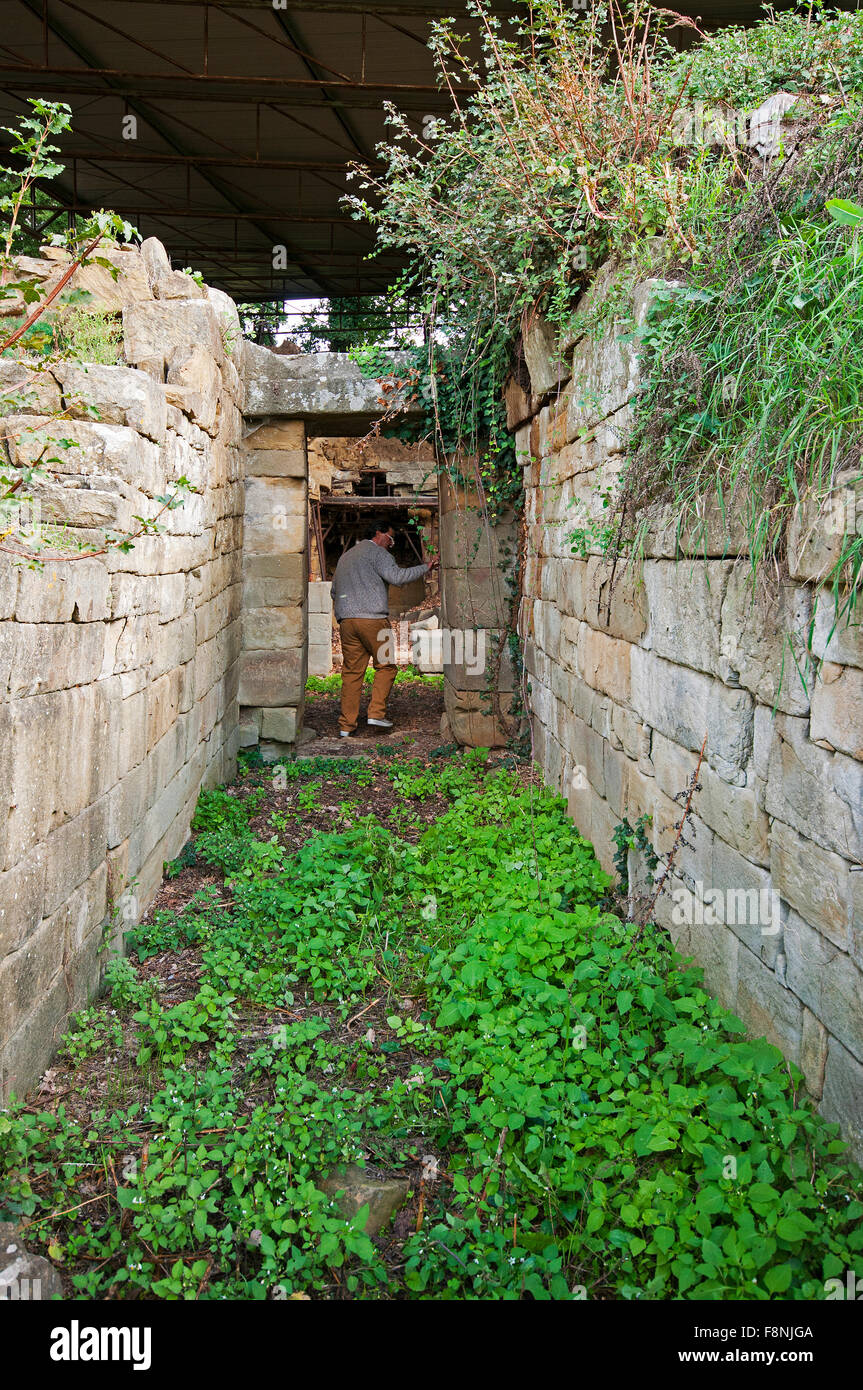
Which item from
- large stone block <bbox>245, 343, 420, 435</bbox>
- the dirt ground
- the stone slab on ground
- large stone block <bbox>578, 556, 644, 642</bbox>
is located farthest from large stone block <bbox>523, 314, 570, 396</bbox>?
the stone slab on ground

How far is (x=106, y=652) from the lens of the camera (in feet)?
10.3

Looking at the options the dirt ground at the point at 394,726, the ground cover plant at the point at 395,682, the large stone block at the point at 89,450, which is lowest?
the dirt ground at the point at 394,726

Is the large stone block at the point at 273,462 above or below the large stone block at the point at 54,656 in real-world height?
above

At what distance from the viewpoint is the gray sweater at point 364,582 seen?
8.22 m

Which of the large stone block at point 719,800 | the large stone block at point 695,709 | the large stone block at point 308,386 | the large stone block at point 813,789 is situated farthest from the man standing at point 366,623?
the large stone block at point 813,789

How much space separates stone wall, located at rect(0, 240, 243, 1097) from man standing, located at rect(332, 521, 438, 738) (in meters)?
2.44

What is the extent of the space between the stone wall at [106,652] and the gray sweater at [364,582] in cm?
256

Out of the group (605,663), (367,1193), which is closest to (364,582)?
(605,663)

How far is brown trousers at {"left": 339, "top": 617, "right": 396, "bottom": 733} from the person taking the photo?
806 cm

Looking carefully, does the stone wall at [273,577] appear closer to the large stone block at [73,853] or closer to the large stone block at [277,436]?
the large stone block at [277,436]

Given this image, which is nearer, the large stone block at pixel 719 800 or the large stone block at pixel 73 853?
the large stone block at pixel 719 800

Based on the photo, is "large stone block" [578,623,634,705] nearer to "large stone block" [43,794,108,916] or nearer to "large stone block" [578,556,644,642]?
"large stone block" [578,556,644,642]

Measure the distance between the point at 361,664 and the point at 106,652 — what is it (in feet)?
16.3
